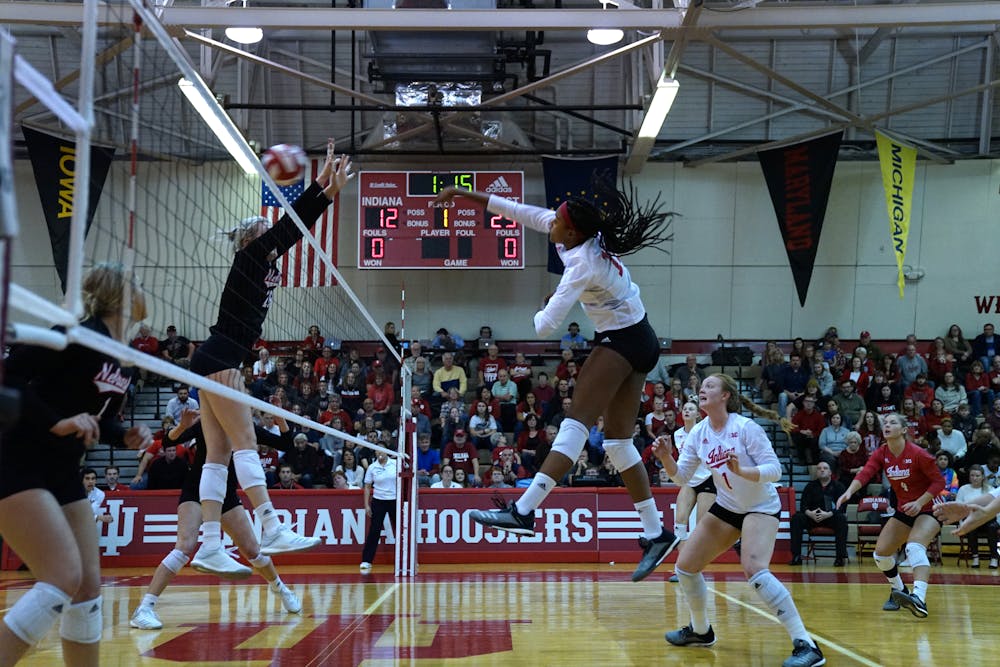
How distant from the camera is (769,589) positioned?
616 cm

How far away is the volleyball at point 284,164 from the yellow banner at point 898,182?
14972 mm

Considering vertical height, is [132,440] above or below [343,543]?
above

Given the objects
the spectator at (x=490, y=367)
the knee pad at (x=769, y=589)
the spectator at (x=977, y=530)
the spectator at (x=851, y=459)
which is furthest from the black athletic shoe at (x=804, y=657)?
the spectator at (x=490, y=367)

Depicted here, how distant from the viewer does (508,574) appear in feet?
39.5

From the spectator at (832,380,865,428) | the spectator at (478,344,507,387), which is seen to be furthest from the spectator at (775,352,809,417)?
the spectator at (478,344,507,387)

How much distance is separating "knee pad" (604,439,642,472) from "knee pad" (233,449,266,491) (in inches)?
90.9

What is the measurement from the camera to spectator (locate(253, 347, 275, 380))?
535 inches

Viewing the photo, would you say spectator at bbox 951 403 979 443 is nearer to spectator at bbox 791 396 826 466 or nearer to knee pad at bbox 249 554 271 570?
spectator at bbox 791 396 826 466

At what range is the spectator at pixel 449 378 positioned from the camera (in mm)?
18688

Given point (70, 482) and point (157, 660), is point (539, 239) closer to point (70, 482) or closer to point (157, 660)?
point (157, 660)

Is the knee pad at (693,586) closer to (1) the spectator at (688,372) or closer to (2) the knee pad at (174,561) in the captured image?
(2) the knee pad at (174,561)

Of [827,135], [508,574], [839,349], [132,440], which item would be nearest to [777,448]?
[839,349]

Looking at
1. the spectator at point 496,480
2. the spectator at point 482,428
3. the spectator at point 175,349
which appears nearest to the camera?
the spectator at point 496,480

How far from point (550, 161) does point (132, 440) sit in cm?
1545
